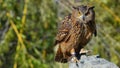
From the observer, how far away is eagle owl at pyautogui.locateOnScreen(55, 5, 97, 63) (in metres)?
3.92

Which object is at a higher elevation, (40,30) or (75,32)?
(75,32)

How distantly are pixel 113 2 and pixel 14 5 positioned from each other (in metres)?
1.56

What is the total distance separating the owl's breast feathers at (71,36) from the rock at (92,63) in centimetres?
25

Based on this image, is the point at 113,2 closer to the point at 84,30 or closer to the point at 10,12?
the point at 10,12

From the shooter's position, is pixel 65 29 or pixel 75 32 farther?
pixel 65 29

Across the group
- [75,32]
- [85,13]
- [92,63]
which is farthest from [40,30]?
[92,63]

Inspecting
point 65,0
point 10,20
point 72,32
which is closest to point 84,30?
point 72,32

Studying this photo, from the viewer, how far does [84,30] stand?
13.1ft

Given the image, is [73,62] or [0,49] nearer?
[73,62]

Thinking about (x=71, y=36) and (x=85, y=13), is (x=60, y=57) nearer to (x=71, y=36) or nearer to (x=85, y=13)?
(x=71, y=36)

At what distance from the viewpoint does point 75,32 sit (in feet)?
13.2

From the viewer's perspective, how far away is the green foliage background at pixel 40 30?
7.47 m

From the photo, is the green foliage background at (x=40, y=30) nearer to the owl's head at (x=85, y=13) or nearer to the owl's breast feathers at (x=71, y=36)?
the owl's breast feathers at (x=71, y=36)

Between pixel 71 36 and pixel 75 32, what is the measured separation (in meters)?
0.10
